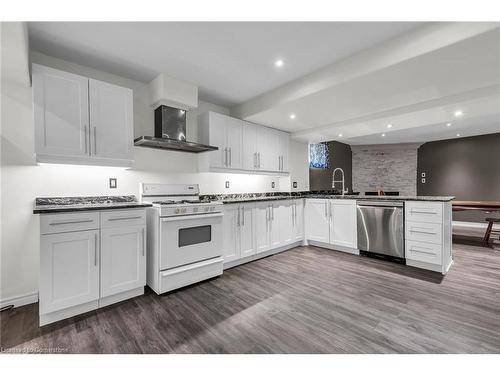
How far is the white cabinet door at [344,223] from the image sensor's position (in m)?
3.66

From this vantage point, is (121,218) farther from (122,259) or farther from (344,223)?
(344,223)

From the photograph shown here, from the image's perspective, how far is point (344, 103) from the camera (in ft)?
10.3

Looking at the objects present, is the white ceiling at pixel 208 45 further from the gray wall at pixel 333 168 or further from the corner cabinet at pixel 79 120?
the gray wall at pixel 333 168

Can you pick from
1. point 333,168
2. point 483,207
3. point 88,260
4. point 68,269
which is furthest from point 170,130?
point 483,207

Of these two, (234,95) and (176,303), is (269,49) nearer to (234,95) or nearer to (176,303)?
(234,95)

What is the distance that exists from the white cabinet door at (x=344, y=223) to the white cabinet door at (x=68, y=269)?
3.33 m

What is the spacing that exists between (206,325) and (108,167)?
2.00 metres

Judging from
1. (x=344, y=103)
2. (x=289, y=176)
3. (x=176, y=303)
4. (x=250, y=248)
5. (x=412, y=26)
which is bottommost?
(x=176, y=303)

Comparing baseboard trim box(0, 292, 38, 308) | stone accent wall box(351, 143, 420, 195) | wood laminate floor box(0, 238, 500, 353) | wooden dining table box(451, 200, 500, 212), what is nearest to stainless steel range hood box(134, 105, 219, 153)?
wood laminate floor box(0, 238, 500, 353)

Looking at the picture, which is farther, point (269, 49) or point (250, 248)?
point (250, 248)

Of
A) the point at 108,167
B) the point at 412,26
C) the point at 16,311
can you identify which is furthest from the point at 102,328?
the point at 412,26

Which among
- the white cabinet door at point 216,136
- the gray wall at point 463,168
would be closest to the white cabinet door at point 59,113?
the white cabinet door at point 216,136

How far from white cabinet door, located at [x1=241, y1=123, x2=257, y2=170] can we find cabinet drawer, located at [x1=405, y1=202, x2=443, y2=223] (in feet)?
7.63

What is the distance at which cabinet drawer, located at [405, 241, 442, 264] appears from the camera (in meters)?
2.89
